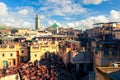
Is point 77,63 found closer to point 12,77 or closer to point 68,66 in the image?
point 68,66

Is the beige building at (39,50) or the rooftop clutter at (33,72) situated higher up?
the beige building at (39,50)

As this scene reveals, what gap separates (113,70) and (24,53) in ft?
109

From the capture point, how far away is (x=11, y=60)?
4391 centimetres

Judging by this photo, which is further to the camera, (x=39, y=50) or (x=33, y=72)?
(x=39, y=50)

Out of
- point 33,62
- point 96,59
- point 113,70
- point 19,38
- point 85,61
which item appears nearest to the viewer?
point 113,70

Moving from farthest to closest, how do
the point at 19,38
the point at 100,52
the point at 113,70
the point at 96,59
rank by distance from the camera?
the point at 19,38
the point at 96,59
the point at 100,52
the point at 113,70

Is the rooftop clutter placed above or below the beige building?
below

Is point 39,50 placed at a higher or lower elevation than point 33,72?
higher

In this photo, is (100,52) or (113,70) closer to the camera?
(113,70)

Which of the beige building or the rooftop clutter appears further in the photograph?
the beige building

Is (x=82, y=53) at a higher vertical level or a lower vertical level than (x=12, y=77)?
higher

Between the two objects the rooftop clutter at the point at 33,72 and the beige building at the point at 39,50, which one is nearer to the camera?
the rooftop clutter at the point at 33,72

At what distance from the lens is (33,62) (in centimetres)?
4309

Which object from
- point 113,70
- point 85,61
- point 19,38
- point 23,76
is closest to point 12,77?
point 23,76
